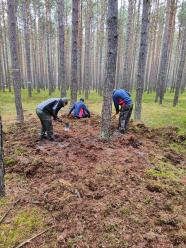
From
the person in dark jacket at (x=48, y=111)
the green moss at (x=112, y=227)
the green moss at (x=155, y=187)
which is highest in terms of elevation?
the person in dark jacket at (x=48, y=111)

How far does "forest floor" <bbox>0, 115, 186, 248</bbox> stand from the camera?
3059mm

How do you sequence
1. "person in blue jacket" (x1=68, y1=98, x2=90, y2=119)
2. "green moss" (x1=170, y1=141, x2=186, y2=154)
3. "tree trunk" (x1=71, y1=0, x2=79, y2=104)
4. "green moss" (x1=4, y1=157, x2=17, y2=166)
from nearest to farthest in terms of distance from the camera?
"green moss" (x1=4, y1=157, x2=17, y2=166) < "green moss" (x1=170, y1=141, x2=186, y2=154) < "person in blue jacket" (x1=68, y1=98, x2=90, y2=119) < "tree trunk" (x1=71, y1=0, x2=79, y2=104)

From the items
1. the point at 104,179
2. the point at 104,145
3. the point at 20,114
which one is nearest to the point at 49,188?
the point at 104,179

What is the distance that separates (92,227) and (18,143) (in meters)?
4.23

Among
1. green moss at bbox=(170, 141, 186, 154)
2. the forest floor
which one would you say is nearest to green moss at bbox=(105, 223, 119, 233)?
the forest floor

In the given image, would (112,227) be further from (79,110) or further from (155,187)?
(79,110)

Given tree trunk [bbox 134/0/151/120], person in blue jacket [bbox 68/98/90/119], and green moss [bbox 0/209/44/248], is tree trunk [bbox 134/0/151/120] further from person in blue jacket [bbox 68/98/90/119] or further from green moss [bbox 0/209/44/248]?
green moss [bbox 0/209/44/248]

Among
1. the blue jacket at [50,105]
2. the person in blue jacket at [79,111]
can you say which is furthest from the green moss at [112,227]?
the person in blue jacket at [79,111]

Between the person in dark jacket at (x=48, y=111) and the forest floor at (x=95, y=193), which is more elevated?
the person in dark jacket at (x=48, y=111)

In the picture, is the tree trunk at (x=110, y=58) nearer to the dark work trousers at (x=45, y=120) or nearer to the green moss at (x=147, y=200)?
the dark work trousers at (x=45, y=120)

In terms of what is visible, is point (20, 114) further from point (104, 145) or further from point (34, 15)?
point (34, 15)

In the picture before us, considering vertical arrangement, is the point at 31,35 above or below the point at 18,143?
above

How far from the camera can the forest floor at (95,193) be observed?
306cm

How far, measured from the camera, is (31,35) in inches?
961
